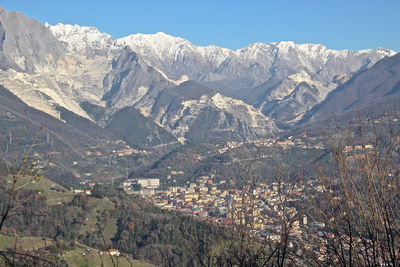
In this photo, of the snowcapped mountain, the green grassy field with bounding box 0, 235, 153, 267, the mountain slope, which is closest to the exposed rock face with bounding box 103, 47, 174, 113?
the snowcapped mountain

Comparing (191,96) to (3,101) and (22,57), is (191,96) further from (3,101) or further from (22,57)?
(3,101)

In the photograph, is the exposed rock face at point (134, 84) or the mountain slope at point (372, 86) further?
the exposed rock face at point (134, 84)

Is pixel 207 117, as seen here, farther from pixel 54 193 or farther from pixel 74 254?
pixel 74 254

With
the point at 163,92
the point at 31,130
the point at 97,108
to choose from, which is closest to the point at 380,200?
the point at 31,130

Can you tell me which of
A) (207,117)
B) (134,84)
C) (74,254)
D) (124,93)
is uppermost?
(134,84)

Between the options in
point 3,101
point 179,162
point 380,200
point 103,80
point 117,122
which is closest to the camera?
point 380,200

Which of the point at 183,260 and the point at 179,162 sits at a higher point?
the point at 179,162

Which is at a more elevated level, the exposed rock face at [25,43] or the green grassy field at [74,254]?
the exposed rock face at [25,43]

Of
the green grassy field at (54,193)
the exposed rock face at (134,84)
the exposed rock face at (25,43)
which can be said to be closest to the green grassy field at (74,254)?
the green grassy field at (54,193)

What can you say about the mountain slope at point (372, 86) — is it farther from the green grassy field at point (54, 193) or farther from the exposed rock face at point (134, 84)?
the green grassy field at point (54, 193)

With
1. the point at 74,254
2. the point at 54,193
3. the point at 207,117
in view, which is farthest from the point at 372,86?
the point at 74,254

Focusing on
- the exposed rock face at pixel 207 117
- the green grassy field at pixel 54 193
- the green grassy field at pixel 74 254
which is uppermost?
the exposed rock face at pixel 207 117
